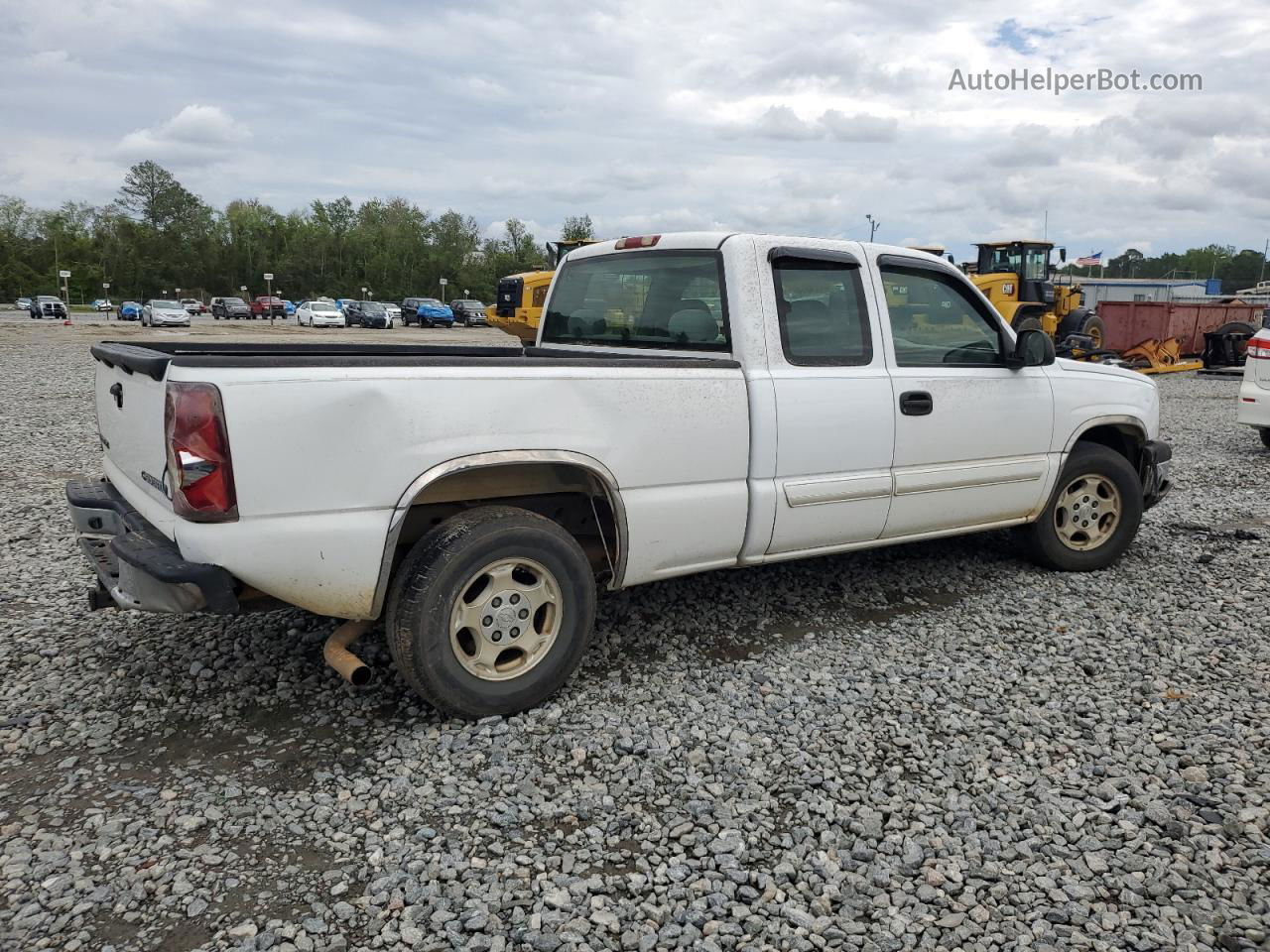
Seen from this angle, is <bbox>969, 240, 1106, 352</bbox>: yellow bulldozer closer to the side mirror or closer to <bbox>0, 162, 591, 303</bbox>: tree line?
the side mirror

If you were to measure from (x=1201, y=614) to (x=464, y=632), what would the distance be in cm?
396

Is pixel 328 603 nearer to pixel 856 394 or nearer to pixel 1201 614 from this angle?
pixel 856 394

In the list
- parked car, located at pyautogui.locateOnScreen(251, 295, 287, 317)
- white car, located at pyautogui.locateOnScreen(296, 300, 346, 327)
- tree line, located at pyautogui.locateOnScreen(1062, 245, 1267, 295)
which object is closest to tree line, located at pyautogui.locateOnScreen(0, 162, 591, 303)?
parked car, located at pyautogui.locateOnScreen(251, 295, 287, 317)

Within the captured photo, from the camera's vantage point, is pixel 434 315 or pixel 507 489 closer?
pixel 507 489

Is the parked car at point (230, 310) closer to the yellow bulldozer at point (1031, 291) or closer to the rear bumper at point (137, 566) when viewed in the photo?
the yellow bulldozer at point (1031, 291)

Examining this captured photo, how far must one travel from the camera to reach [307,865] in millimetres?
2834

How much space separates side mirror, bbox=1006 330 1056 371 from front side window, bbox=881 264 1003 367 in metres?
0.08

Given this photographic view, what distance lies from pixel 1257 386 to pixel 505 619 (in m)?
9.88

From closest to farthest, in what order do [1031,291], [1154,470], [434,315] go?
1. [1154,470]
2. [1031,291]
3. [434,315]

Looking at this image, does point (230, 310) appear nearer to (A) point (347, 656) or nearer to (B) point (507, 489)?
(B) point (507, 489)

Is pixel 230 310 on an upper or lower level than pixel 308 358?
upper

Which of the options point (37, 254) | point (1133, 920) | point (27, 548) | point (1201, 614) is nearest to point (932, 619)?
point (1201, 614)

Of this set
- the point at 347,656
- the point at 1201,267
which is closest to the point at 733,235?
the point at 347,656

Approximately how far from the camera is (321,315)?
4884 cm
